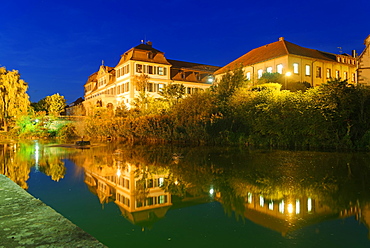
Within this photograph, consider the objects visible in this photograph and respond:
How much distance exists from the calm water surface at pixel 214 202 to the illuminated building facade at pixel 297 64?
80.6 feet

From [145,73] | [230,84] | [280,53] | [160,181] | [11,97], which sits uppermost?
[280,53]

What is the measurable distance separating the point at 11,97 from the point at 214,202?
40661 millimetres

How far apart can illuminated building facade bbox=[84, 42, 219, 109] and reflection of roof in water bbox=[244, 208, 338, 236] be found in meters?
34.1

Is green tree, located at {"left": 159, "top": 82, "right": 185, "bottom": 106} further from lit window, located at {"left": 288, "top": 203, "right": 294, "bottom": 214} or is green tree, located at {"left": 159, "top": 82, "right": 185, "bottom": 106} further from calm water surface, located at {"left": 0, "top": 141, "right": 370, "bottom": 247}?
lit window, located at {"left": 288, "top": 203, "right": 294, "bottom": 214}

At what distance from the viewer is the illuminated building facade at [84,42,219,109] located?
140ft

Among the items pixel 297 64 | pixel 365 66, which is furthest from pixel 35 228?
pixel 297 64

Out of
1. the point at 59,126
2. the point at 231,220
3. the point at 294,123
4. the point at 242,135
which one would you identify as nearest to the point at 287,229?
the point at 231,220

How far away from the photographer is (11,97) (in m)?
39.2

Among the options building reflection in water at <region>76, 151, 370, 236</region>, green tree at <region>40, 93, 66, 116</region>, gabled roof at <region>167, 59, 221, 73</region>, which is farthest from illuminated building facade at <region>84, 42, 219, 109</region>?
building reflection in water at <region>76, 151, 370, 236</region>

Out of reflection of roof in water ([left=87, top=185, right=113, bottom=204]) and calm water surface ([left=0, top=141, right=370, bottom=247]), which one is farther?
reflection of roof in water ([left=87, top=185, right=113, bottom=204])

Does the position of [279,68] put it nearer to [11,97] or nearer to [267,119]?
[267,119]

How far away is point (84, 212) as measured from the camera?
19.8ft

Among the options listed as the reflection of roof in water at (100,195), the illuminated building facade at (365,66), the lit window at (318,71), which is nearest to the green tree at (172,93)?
the lit window at (318,71)

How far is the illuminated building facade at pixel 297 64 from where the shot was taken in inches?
1339
